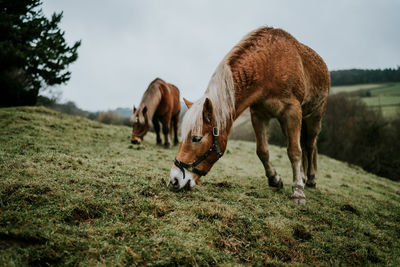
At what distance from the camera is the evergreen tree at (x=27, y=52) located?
43.2 ft

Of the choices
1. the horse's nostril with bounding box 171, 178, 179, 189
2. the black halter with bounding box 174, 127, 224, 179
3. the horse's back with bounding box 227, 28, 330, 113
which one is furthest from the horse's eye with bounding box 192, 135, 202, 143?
the horse's back with bounding box 227, 28, 330, 113

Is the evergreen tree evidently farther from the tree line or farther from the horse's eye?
the tree line

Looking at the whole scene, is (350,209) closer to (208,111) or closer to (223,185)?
(223,185)

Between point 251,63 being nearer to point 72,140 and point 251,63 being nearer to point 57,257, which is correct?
point 57,257

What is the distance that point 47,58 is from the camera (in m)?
15.5

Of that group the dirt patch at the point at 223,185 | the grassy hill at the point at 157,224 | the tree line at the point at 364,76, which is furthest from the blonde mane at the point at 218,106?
the tree line at the point at 364,76

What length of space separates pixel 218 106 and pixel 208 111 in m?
0.20

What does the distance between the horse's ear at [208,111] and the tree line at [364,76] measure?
58559mm

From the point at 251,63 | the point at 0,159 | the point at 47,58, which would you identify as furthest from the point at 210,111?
the point at 47,58

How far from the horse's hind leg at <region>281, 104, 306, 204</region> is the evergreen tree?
1643 centimetres

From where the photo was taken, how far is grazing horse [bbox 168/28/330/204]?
10.1 feet

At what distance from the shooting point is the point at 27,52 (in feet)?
45.7

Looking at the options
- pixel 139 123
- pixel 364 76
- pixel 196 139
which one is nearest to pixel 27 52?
pixel 139 123

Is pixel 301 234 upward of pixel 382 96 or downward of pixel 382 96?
downward
